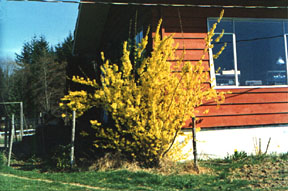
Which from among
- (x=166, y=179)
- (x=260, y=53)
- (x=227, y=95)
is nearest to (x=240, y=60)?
(x=260, y=53)

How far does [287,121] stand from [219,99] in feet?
6.73

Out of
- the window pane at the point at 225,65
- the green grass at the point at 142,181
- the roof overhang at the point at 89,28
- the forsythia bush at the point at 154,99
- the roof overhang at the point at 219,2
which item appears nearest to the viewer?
the green grass at the point at 142,181

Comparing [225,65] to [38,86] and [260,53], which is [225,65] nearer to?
[260,53]

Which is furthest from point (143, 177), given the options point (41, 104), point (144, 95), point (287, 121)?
point (41, 104)

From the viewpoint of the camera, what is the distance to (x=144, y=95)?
21.4 feet

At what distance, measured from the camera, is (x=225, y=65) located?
26.9 ft

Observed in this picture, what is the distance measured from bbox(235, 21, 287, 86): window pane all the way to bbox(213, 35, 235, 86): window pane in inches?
8.3

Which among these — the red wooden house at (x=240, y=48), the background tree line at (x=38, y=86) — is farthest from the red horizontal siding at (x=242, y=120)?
the background tree line at (x=38, y=86)

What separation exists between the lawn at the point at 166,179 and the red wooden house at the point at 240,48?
1.51m

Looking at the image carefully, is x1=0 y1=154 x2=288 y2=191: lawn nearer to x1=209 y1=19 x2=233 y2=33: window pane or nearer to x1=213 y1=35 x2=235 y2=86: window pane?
x1=213 y1=35 x2=235 y2=86: window pane

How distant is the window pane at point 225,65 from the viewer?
8.11 metres

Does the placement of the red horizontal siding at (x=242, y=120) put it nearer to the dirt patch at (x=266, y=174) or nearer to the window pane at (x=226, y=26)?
the dirt patch at (x=266, y=174)

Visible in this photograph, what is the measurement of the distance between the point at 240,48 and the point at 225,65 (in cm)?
68

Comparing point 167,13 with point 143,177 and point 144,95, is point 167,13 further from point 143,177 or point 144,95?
point 143,177
